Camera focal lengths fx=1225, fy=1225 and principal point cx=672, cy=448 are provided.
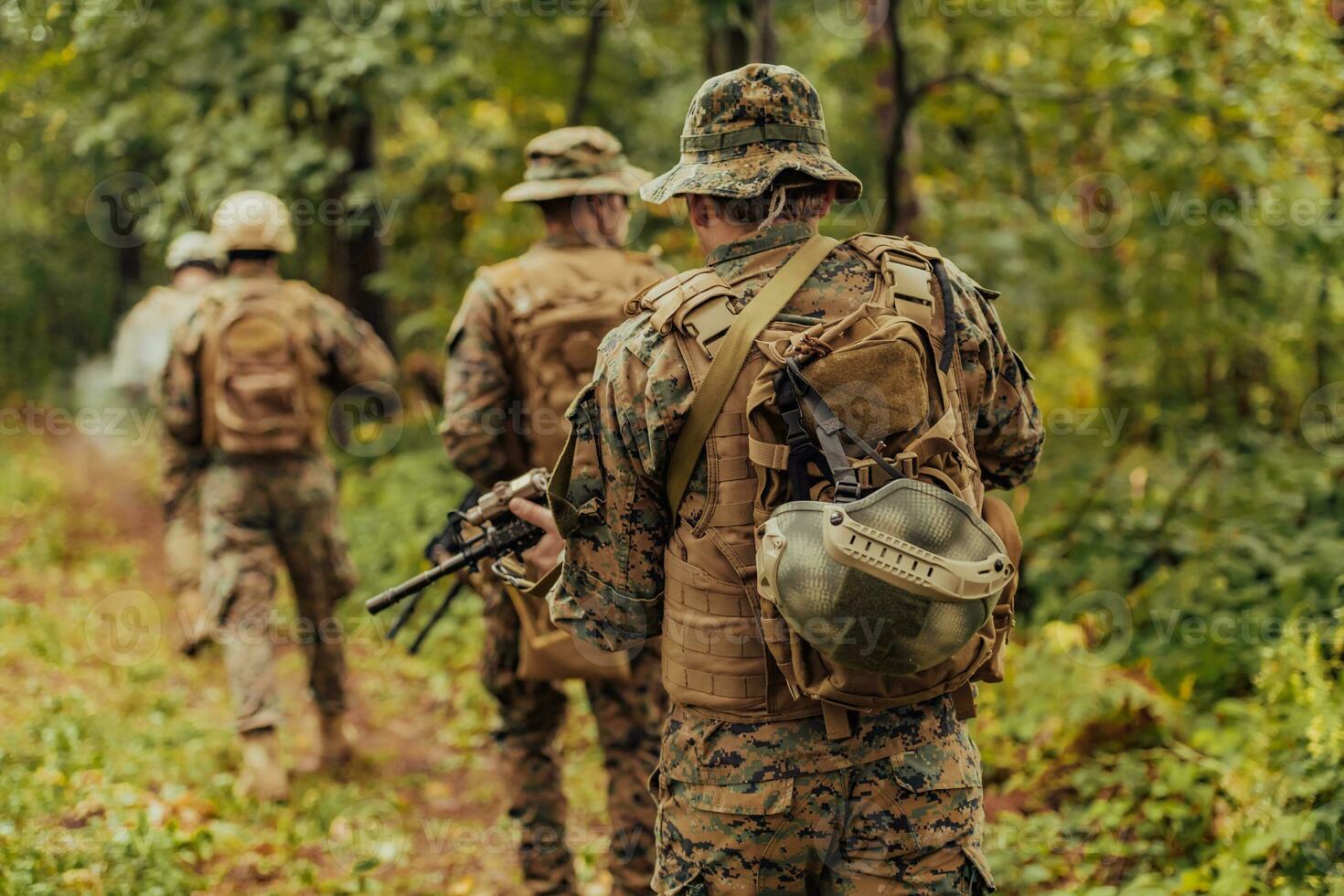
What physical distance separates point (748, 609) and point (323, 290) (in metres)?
10.8

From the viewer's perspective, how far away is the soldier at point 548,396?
14.2ft

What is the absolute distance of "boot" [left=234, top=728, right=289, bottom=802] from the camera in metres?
5.64

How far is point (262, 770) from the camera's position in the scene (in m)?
5.67

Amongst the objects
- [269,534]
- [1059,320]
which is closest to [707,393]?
[269,534]

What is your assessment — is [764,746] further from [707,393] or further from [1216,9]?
[1216,9]

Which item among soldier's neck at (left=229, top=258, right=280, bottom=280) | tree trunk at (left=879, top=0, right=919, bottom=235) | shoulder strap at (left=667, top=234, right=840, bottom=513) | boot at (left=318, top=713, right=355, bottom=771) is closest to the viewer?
shoulder strap at (left=667, top=234, right=840, bottom=513)

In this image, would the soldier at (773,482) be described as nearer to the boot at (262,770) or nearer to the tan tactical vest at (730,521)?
the tan tactical vest at (730,521)

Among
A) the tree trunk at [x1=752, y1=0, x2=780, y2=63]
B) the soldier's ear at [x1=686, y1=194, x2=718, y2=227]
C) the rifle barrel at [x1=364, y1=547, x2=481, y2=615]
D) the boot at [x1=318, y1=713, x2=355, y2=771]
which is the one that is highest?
the tree trunk at [x1=752, y1=0, x2=780, y2=63]

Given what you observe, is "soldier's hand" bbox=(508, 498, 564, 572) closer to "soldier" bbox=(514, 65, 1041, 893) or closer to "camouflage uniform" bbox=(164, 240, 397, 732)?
"soldier" bbox=(514, 65, 1041, 893)

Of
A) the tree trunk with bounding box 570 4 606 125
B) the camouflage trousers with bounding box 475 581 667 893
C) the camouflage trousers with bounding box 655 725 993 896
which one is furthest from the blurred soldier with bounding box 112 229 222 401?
the camouflage trousers with bounding box 655 725 993 896

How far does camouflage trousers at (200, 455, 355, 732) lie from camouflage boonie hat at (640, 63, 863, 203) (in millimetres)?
3724

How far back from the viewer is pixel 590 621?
3.00m

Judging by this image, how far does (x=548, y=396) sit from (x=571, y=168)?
827 millimetres

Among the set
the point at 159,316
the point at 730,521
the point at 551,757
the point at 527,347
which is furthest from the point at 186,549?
the point at 730,521
